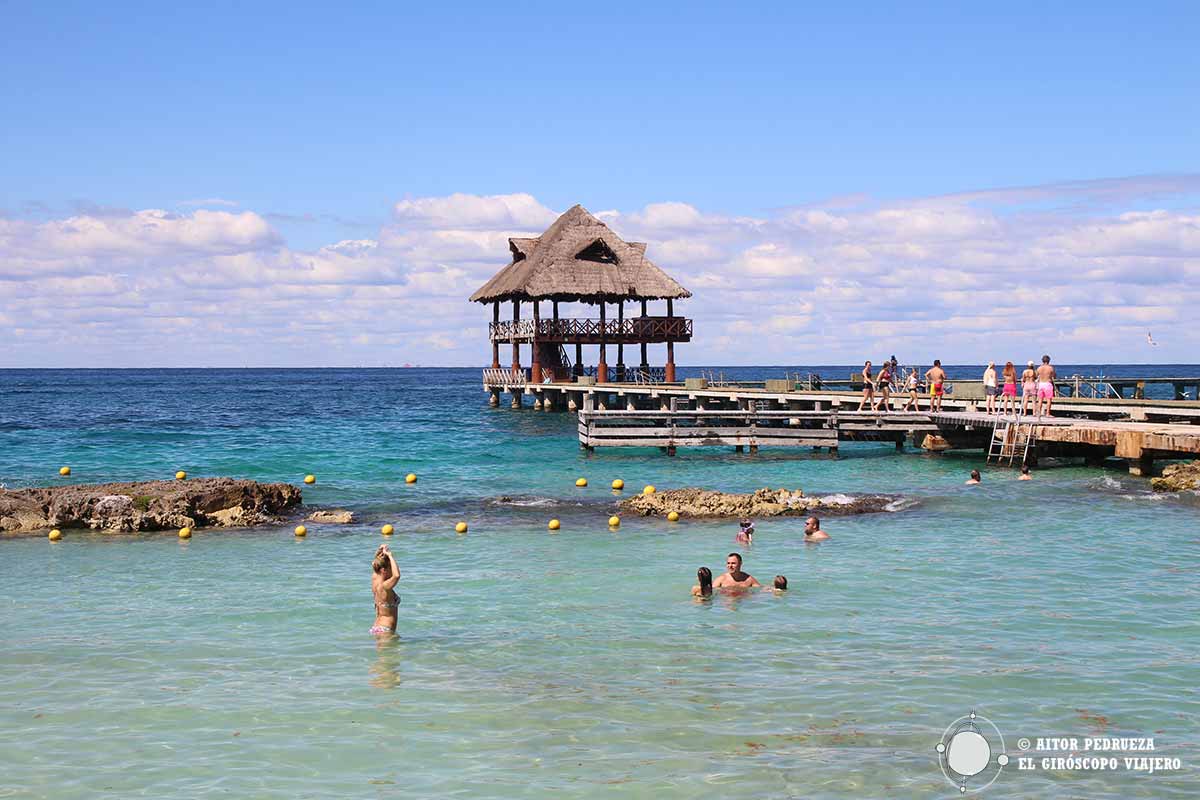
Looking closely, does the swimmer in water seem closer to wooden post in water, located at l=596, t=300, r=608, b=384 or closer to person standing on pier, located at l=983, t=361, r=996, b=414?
person standing on pier, located at l=983, t=361, r=996, b=414

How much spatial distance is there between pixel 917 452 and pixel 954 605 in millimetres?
20720

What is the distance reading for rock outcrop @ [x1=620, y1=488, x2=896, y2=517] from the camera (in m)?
19.8

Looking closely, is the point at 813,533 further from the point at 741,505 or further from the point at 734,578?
the point at 734,578

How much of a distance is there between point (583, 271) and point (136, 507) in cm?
3503

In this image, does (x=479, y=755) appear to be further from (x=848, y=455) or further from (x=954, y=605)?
(x=848, y=455)

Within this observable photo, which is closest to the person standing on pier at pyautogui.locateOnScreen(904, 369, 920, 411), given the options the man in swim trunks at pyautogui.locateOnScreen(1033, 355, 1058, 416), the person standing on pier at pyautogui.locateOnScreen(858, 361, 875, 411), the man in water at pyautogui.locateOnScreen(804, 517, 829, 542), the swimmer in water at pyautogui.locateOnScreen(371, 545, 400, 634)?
the person standing on pier at pyautogui.locateOnScreen(858, 361, 875, 411)

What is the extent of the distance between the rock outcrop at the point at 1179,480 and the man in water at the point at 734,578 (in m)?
12.7

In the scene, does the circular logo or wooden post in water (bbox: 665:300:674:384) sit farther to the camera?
wooden post in water (bbox: 665:300:674:384)

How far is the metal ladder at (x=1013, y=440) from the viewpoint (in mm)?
26812

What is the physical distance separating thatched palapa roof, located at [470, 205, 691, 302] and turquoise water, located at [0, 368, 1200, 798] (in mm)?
31114

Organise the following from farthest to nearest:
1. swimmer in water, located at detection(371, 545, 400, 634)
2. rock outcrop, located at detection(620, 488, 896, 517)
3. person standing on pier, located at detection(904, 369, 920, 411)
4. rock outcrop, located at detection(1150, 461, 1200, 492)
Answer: person standing on pier, located at detection(904, 369, 920, 411) → rock outcrop, located at detection(1150, 461, 1200, 492) → rock outcrop, located at detection(620, 488, 896, 517) → swimmer in water, located at detection(371, 545, 400, 634)

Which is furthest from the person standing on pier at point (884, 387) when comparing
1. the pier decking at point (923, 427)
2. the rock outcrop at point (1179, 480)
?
the rock outcrop at point (1179, 480)

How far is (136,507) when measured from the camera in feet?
62.8

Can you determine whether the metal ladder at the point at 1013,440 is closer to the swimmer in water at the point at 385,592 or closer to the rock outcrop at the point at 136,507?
the rock outcrop at the point at 136,507
